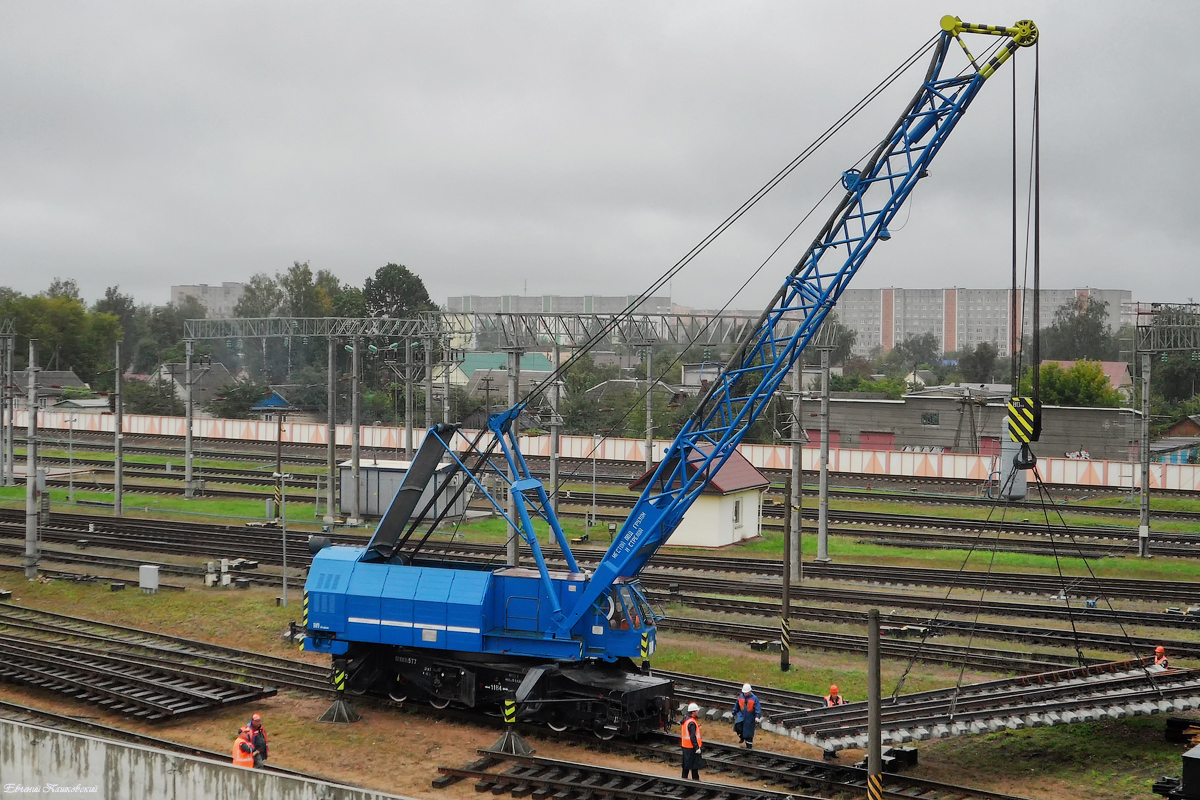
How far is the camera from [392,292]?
10262 centimetres

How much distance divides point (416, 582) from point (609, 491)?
3042 cm

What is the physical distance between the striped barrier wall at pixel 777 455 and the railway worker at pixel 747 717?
23.5 metres

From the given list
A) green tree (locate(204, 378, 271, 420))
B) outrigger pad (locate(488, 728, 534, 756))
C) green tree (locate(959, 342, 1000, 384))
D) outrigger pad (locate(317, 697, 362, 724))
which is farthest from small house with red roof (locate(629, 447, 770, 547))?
green tree (locate(959, 342, 1000, 384))

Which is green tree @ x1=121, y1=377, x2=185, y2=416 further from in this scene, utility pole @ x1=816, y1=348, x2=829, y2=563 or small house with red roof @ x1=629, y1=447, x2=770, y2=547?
utility pole @ x1=816, y1=348, x2=829, y2=563

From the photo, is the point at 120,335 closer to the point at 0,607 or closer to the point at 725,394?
the point at 0,607

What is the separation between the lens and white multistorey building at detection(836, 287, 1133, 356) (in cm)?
16988

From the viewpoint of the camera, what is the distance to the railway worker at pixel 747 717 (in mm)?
17047

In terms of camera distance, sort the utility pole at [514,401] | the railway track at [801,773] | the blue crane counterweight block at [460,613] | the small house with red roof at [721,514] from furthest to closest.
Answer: the small house with red roof at [721,514] < the utility pole at [514,401] < the blue crane counterweight block at [460,613] < the railway track at [801,773]

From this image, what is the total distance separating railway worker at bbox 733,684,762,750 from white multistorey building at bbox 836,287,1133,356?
149955 mm

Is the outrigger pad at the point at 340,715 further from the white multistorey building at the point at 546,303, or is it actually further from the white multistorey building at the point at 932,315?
the white multistorey building at the point at 932,315

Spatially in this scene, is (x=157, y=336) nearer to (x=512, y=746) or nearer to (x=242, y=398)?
(x=242, y=398)

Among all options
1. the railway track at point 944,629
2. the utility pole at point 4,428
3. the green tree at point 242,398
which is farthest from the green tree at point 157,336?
the railway track at point 944,629

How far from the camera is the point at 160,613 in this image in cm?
2809

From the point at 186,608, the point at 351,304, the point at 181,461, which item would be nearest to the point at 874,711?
the point at 186,608
